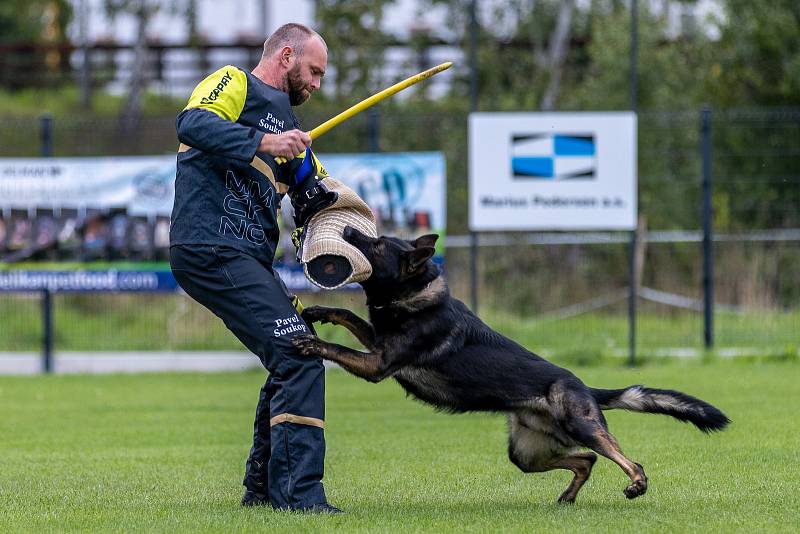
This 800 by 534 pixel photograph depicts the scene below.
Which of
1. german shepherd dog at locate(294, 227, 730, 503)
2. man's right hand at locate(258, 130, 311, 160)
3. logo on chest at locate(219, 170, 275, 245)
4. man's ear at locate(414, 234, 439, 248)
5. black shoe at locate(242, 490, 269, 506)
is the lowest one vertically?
black shoe at locate(242, 490, 269, 506)

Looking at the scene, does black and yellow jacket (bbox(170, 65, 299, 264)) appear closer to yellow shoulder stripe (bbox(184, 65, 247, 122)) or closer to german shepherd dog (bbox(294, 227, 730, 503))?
yellow shoulder stripe (bbox(184, 65, 247, 122))

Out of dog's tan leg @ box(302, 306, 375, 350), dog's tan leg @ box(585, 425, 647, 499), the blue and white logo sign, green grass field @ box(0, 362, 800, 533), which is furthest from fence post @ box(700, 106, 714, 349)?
dog's tan leg @ box(302, 306, 375, 350)

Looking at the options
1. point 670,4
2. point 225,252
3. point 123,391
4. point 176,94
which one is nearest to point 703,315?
point 123,391

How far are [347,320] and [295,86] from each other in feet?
3.55

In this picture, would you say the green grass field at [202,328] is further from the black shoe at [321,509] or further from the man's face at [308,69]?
the black shoe at [321,509]

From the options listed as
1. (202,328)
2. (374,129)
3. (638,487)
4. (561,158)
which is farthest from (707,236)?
(638,487)

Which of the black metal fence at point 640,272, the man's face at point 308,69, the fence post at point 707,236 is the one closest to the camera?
the man's face at point 308,69

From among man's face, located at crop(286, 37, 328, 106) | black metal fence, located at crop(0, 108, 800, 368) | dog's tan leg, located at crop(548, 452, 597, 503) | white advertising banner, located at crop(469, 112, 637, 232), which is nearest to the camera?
man's face, located at crop(286, 37, 328, 106)

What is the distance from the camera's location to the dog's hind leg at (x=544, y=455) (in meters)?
5.96

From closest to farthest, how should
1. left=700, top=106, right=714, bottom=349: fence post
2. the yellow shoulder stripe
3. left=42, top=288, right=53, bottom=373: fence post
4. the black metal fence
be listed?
the yellow shoulder stripe
left=700, top=106, right=714, bottom=349: fence post
left=42, top=288, right=53, bottom=373: fence post
the black metal fence

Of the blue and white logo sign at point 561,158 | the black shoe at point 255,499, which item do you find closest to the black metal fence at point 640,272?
the blue and white logo sign at point 561,158

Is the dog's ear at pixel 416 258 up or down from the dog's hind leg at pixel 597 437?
up

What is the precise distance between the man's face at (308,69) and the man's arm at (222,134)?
0.38 m

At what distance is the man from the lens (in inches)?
214
